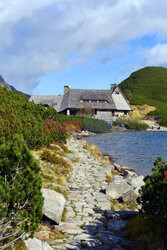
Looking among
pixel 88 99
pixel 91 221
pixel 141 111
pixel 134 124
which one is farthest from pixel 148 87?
pixel 91 221

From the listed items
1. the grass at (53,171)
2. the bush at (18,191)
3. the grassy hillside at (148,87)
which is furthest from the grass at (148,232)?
the grassy hillside at (148,87)

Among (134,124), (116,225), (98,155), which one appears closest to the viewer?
(116,225)

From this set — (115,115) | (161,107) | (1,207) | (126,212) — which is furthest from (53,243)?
(161,107)

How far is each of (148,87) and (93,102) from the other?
153 feet

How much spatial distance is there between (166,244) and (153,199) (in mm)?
895

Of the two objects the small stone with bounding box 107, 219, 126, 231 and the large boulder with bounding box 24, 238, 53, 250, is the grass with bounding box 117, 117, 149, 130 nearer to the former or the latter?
the small stone with bounding box 107, 219, 126, 231

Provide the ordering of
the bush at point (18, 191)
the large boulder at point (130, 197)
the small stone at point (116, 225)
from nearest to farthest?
the bush at point (18, 191)
the small stone at point (116, 225)
the large boulder at point (130, 197)

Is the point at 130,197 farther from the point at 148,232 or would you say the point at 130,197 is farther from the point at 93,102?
the point at 93,102

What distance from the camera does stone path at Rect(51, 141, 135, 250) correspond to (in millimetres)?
4746

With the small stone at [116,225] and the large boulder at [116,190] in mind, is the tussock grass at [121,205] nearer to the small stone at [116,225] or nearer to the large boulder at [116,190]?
the large boulder at [116,190]

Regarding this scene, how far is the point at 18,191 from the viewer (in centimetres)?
384

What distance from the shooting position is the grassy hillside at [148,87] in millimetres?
73500

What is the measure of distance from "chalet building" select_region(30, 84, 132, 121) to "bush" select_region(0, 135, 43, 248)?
4813 centimetres

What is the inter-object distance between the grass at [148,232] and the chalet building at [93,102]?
47091 millimetres
